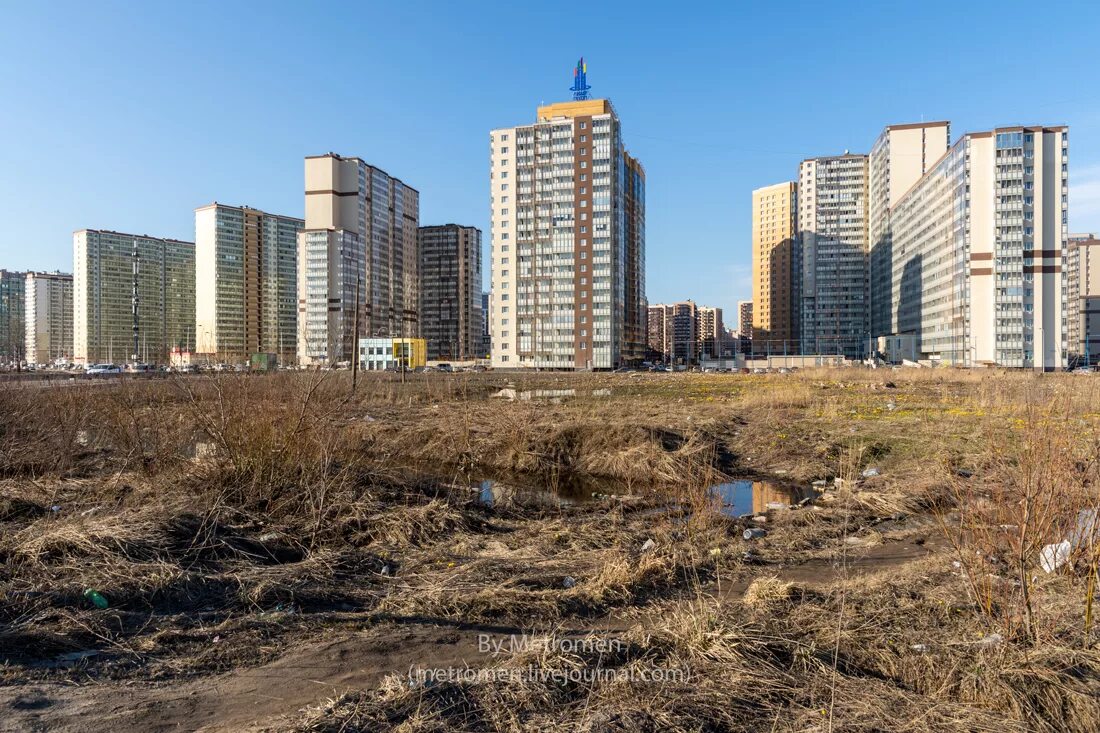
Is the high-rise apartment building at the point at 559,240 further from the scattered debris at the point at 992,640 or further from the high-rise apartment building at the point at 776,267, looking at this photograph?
the scattered debris at the point at 992,640

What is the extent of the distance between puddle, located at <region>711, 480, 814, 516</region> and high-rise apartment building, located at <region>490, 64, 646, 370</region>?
78.3 meters

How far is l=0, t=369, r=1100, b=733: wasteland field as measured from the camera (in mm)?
3312

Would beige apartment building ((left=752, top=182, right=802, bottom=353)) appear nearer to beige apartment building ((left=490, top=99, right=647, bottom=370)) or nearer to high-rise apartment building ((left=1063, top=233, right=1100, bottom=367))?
high-rise apartment building ((left=1063, top=233, right=1100, bottom=367))

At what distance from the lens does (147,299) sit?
381 feet

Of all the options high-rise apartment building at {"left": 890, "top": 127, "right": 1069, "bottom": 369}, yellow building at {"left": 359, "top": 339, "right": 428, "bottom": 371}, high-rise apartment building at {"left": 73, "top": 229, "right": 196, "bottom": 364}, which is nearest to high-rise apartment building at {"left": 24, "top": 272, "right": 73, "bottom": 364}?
high-rise apartment building at {"left": 73, "top": 229, "right": 196, "bottom": 364}

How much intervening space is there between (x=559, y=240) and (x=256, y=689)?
92063 mm

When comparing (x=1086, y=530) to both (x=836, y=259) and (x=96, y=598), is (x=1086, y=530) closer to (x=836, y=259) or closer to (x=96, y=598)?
(x=96, y=598)

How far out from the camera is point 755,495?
438 inches

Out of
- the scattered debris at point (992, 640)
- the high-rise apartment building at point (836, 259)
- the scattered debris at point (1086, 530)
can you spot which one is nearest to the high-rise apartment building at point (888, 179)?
the high-rise apartment building at point (836, 259)

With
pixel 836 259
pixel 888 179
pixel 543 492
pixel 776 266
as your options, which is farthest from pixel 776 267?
pixel 543 492

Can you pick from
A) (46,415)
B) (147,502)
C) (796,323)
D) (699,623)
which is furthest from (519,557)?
(796,323)

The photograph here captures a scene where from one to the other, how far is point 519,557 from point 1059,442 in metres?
4.82

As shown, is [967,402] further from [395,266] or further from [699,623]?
[395,266]

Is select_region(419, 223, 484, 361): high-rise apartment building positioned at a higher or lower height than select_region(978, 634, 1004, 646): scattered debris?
higher
